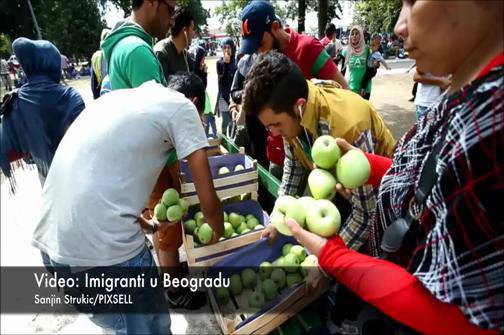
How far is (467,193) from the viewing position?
0.85 meters

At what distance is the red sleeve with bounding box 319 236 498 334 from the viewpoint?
0.98 meters

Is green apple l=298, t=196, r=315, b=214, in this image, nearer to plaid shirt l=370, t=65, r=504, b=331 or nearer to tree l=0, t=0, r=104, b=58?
plaid shirt l=370, t=65, r=504, b=331

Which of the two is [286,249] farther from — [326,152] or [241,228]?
[326,152]

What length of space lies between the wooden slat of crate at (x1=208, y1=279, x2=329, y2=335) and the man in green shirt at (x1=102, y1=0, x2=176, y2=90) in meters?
1.94

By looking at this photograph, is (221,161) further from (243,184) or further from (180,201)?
(180,201)

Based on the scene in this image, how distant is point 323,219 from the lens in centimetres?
152

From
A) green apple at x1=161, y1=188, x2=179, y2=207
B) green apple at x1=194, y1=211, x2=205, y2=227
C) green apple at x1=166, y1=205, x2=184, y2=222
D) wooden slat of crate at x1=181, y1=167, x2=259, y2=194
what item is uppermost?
green apple at x1=161, y1=188, x2=179, y2=207

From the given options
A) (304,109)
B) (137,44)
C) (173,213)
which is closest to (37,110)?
(137,44)

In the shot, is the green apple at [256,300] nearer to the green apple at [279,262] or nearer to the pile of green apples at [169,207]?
the green apple at [279,262]

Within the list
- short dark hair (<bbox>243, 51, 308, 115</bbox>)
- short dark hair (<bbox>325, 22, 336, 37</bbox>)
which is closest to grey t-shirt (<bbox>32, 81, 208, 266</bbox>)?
short dark hair (<bbox>243, 51, 308, 115</bbox>)

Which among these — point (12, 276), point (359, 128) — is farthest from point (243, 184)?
point (12, 276)

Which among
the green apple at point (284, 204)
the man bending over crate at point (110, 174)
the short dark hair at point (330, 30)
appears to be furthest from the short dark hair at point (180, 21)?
the short dark hair at point (330, 30)

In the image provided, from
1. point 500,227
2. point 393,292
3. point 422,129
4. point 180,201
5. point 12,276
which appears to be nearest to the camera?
point 500,227

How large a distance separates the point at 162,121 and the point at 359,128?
116cm
